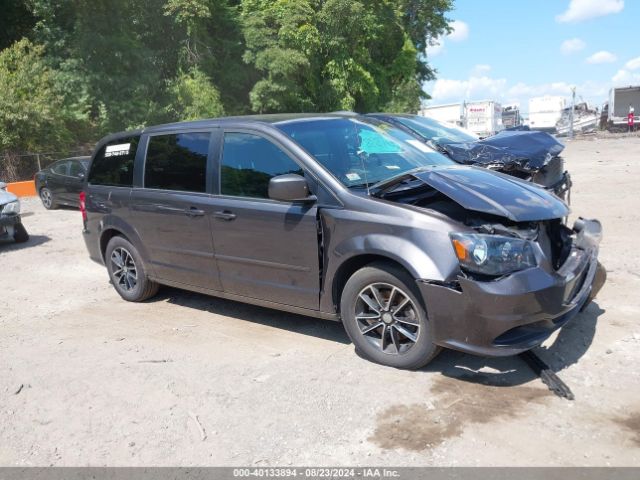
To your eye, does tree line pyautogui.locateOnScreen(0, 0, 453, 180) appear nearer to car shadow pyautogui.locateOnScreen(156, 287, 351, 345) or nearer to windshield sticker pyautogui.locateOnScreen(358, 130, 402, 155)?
car shadow pyautogui.locateOnScreen(156, 287, 351, 345)

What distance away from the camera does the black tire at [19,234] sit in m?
10.0

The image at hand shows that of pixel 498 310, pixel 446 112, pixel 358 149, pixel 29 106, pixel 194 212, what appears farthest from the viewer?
pixel 446 112

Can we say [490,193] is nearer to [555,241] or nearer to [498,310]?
[555,241]

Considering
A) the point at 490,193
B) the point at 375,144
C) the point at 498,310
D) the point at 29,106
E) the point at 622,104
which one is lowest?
the point at 498,310

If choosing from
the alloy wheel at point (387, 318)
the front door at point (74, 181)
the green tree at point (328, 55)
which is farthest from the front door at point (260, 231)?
the green tree at point (328, 55)

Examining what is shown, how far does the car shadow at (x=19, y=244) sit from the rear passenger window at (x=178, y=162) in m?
→ 5.40

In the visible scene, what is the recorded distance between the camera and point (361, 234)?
414cm

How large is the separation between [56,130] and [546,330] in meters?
20.9

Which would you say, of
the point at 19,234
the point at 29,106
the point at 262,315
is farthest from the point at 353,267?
the point at 29,106

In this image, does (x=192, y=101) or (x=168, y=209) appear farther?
(x=192, y=101)

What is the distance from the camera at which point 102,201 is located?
632 centimetres

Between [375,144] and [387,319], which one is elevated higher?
[375,144]

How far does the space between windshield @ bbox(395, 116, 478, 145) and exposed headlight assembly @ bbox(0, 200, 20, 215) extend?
6.53 metres

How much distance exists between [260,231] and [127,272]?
2.31 meters
